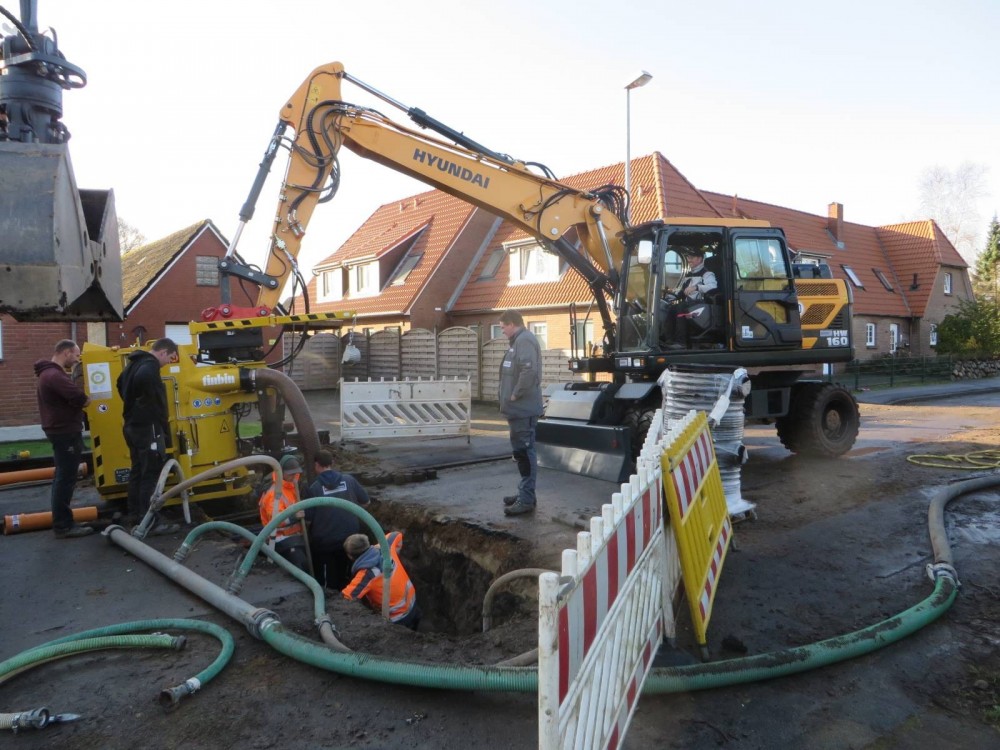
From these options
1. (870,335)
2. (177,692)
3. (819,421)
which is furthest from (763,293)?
(870,335)

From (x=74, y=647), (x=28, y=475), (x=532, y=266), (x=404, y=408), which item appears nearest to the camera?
(x=74, y=647)

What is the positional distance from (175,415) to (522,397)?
360 cm

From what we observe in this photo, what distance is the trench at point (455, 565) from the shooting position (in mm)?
6031

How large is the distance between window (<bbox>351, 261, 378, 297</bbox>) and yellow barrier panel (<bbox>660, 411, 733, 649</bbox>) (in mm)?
23383

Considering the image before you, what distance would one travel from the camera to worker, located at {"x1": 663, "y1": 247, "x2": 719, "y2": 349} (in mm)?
8289

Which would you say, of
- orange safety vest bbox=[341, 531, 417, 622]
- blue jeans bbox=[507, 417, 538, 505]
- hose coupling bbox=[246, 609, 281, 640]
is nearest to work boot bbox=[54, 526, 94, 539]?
orange safety vest bbox=[341, 531, 417, 622]

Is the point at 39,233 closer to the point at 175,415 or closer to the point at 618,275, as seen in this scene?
the point at 175,415

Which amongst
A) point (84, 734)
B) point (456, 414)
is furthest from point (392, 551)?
point (456, 414)

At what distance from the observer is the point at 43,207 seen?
3.66m

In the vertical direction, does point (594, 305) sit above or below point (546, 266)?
below

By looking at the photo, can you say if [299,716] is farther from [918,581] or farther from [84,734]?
[918,581]

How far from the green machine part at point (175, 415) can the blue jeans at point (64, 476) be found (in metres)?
0.60

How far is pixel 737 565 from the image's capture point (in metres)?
5.26

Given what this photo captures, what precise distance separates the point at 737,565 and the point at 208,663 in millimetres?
3740
